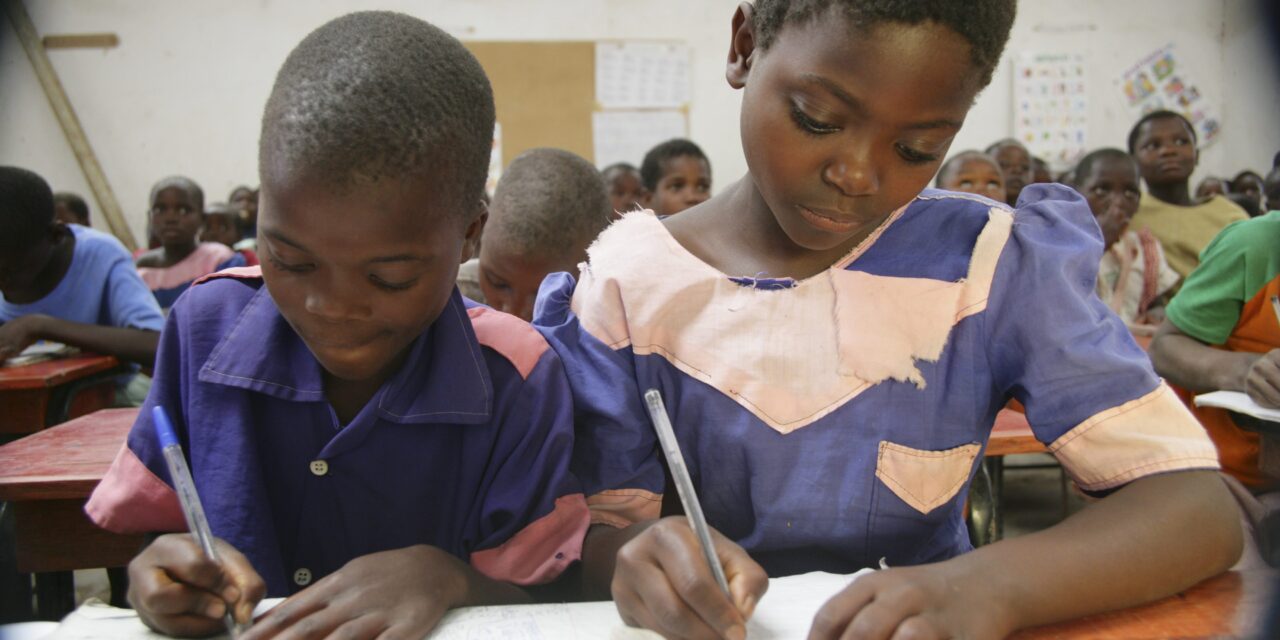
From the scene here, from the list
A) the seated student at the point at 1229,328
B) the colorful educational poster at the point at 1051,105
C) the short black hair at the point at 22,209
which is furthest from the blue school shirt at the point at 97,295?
the colorful educational poster at the point at 1051,105

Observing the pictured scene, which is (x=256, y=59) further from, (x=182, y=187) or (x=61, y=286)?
(x=61, y=286)

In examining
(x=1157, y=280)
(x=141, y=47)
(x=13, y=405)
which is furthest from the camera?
(x=141, y=47)

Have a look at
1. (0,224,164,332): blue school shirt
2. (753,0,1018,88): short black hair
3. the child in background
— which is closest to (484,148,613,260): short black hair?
(753,0,1018,88): short black hair

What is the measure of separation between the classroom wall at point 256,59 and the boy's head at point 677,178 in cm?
212

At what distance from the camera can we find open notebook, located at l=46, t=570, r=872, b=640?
708 millimetres

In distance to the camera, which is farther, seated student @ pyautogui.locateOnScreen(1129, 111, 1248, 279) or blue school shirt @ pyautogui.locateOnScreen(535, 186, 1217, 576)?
seated student @ pyautogui.locateOnScreen(1129, 111, 1248, 279)

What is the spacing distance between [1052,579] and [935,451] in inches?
8.4

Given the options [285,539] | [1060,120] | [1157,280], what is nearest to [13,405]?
[285,539]

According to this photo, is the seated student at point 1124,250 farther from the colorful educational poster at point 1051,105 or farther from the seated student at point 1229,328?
the colorful educational poster at point 1051,105

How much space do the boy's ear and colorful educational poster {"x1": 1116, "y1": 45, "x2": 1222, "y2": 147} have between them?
261 inches

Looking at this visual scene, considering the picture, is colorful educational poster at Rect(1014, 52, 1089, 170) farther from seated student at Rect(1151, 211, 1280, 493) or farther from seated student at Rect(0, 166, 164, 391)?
seated student at Rect(0, 166, 164, 391)

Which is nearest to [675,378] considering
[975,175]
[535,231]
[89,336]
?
[535,231]

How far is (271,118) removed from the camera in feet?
Result: 2.78

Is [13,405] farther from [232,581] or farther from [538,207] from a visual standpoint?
[232,581]
